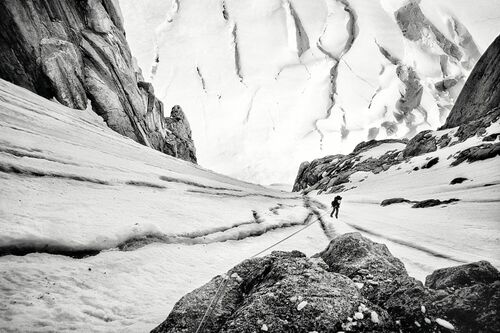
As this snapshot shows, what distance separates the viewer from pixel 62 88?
3681 cm

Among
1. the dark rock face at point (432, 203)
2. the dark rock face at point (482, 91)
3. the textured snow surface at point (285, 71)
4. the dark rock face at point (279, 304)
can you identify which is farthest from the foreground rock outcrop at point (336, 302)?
the textured snow surface at point (285, 71)

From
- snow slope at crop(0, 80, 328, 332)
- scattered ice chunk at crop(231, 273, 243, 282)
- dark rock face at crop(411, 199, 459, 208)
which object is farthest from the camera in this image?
dark rock face at crop(411, 199, 459, 208)

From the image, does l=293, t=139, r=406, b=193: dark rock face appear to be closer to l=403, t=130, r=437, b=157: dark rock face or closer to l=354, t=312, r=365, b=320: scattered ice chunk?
l=403, t=130, r=437, b=157: dark rock face

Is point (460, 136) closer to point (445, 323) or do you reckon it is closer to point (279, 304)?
point (445, 323)

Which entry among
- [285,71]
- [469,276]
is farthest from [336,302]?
[285,71]

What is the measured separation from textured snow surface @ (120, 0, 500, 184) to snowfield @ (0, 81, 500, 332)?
94748mm

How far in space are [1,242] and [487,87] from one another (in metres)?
69.5

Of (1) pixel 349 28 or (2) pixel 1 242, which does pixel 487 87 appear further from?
(1) pixel 349 28

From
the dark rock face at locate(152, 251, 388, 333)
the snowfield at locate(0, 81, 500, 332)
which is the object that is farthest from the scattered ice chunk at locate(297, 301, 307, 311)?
the snowfield at locate(0, 81, 500, 332)

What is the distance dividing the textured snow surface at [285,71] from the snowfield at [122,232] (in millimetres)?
94748

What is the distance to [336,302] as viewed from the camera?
412 cm

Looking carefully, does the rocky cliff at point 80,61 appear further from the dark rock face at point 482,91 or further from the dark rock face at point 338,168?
the dark rock face at point 482,91

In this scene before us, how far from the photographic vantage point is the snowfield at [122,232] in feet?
19.4

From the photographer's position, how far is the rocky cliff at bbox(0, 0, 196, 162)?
116 feet
